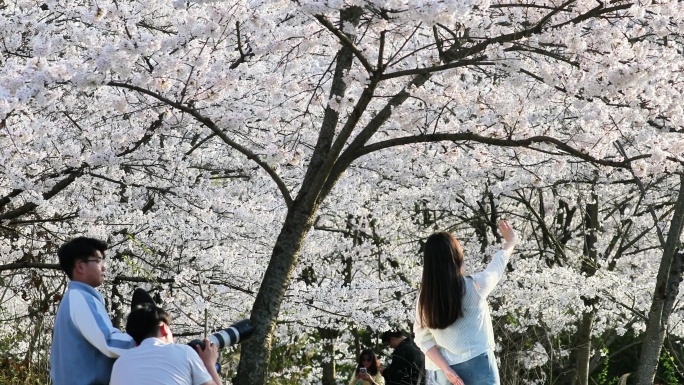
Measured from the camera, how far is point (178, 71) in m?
6.27

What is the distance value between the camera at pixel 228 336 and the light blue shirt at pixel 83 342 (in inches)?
10.9

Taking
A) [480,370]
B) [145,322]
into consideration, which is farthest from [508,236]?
[145,322]

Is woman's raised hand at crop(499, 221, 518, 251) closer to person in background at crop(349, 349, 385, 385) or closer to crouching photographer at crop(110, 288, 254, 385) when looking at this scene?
crouching photographer at crop(110, 288, 254, 385)

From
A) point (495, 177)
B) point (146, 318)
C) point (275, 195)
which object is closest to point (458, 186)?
point (495, 177)

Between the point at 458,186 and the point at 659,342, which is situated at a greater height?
the point at 458,186

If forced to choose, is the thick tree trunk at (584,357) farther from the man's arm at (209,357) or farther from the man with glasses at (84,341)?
the man with glasses at (84,341)

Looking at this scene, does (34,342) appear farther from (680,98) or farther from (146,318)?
(680,98)

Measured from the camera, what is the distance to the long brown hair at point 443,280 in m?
4.17

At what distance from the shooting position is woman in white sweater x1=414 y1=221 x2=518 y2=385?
Answer: 4180 mm

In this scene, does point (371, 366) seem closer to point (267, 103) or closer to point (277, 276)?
point (277, 276)

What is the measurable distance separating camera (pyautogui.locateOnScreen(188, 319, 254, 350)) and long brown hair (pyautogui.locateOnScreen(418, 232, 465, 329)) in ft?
2.79

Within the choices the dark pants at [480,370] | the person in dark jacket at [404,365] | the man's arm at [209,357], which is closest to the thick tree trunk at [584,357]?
the person in dark jacket at [404,365]

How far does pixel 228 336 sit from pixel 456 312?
1052mm

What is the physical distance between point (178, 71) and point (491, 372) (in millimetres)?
3216
